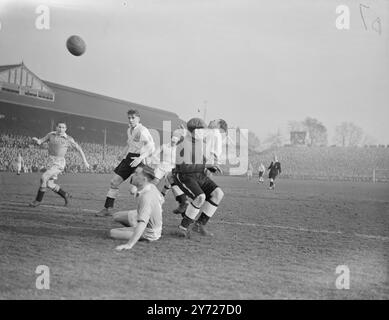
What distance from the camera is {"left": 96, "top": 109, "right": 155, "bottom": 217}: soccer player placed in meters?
6.83

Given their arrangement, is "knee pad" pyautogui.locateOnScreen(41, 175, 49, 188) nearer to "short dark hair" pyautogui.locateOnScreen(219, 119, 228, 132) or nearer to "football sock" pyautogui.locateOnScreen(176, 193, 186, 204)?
"football sock" pyautogui.locateOnScreen(176, 193, 186, 204)

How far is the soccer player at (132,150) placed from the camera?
6828 millimetres

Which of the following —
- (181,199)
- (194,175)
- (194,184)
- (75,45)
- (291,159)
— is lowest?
(181,199)

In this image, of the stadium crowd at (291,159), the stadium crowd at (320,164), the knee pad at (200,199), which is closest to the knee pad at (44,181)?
the stadium crowd at (291,159)

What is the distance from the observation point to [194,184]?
211 inches

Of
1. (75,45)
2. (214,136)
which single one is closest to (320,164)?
(214,136)

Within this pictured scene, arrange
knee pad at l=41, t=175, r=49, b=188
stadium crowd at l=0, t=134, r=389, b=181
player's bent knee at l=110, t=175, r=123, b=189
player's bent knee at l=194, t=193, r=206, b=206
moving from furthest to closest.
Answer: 1. stadium crowd at l=0, t=134, r=389, b=181
2. knee pad at l=41, t=175, r=49, b=188
3. player's bent knee at l=110, t=175, r=123, b=189
4. player's bent knee at l=194, t=193, r=206, b=206

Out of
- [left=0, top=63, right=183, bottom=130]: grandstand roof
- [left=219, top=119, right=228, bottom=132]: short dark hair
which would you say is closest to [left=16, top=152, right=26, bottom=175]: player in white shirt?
[left=0, top=63, right=183, bottom=130]: grandstand roof

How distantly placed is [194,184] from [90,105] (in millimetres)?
7244

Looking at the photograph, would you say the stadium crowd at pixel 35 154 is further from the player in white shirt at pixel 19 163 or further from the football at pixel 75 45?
the football at pixel 75 45

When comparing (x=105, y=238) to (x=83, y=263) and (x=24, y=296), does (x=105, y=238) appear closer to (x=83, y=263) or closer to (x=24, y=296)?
(x=83, y=263)

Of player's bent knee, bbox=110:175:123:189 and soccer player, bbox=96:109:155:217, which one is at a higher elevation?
soccer player, bbox=96:109:155:217

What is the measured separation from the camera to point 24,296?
9.83ft

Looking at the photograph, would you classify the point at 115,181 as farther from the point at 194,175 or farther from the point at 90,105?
the point at 90,105
